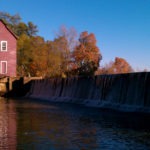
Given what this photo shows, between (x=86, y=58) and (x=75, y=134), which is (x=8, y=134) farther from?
(x=86, y=58)

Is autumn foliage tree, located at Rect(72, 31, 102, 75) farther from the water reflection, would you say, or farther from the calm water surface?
the water reflection

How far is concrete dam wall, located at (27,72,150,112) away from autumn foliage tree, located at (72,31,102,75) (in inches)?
955

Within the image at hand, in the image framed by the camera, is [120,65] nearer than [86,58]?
No

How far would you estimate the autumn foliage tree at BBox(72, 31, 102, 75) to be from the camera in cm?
6056

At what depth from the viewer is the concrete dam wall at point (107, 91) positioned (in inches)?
802

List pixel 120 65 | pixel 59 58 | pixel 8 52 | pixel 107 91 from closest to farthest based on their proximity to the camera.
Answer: pixel 107 91 → pixel 8 52 → pixel 59 58 → pixel 120 65

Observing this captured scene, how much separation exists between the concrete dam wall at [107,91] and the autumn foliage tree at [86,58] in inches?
955

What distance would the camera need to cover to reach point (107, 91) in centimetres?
2456

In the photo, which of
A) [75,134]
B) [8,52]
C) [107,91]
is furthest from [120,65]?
[75,134]

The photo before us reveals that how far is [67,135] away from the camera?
38.1 feet

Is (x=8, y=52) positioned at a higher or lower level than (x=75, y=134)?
higher

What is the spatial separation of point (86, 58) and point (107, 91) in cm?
3850

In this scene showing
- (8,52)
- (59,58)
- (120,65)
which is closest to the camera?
(8,52)

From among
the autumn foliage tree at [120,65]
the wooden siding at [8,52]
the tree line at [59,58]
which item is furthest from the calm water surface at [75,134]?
the autumn foliage tree at [120,65]
